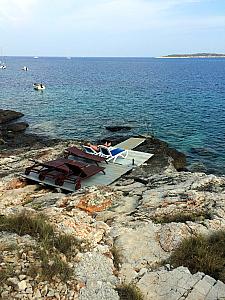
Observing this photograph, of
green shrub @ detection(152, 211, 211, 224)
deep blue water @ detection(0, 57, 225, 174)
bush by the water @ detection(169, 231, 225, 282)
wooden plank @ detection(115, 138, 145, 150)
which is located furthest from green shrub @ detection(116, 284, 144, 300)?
wooden plank @ detection(115, 138, 145, 150)

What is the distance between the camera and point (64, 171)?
1645cm

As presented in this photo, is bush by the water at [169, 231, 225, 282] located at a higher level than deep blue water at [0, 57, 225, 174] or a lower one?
higher

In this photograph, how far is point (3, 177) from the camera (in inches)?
687

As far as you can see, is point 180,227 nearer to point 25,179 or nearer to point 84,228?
point 84,228

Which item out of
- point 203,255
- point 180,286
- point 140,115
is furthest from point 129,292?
point 140,115

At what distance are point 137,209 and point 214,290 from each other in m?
5.11

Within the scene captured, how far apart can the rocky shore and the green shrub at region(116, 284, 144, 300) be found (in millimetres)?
27

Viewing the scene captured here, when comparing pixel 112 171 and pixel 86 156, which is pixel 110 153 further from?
pixel 112 171

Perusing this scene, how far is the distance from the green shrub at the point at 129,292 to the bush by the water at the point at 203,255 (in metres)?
1.46

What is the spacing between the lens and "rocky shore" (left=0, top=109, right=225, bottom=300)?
22.6 feet

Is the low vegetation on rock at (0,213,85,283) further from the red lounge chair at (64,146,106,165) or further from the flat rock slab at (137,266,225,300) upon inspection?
the red lounge chair at (64,146,106,165)

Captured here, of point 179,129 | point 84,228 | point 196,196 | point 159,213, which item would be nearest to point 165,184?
point 196,196

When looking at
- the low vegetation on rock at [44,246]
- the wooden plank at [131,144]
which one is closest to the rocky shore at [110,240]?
the low vegetation on rock at [44,246]

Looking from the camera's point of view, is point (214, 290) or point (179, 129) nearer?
point (214, 290)
